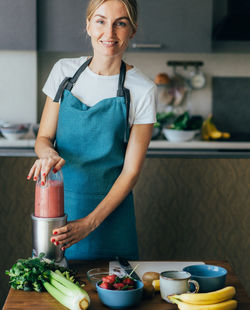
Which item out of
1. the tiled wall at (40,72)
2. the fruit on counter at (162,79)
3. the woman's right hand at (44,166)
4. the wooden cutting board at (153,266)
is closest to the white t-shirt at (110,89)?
the woman's right hand at (44,166)

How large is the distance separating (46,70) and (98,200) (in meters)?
2.75

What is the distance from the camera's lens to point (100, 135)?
1.66m

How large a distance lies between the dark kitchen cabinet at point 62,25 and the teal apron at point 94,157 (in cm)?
222

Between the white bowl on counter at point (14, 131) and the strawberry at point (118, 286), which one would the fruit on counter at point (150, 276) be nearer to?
the strawberry at point (118, 286)

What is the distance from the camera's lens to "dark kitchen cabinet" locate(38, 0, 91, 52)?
150 inches

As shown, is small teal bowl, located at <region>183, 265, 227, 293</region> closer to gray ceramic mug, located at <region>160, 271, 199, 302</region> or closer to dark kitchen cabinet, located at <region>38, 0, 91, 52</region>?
gray ceramic mug, located at <region>160, 271, 199, 302</region>

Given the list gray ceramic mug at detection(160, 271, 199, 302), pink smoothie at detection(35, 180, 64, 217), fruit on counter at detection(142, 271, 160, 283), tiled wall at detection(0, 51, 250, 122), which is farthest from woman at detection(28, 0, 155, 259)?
tiled wall at detection(0, 51, 250, 122)

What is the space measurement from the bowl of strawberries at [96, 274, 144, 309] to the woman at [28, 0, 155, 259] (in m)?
0.43

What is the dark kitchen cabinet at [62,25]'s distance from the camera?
12.5ft

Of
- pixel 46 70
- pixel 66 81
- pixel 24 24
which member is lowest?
pixel 66 81

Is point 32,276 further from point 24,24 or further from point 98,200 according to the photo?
point 24,24

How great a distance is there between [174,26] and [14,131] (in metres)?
1.46

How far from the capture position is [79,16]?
150 inches

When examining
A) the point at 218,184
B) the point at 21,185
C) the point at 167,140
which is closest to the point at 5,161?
the point at 21,185
